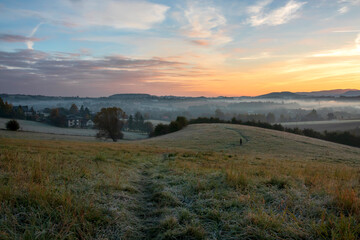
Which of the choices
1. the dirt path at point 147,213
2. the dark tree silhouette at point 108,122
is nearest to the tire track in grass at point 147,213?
the dirt path at point 147,213

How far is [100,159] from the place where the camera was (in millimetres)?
11648

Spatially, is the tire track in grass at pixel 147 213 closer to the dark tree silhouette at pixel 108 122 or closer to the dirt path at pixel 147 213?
the dirt path at pixel 147 213

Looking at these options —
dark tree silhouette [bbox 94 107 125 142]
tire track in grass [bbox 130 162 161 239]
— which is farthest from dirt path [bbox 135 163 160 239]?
dark tree silhouette [bbox 94 107 125 142]

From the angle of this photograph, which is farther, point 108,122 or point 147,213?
point 108,122

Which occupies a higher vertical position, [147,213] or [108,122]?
[147,213]

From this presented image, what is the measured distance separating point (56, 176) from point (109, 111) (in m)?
55.7

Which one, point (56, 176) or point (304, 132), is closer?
point (56, 176)

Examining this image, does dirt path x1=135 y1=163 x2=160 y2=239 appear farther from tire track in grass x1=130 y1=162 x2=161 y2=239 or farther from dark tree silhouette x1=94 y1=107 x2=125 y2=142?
dark tree silhouette x1=94 y1=107 x2=125 y2=142

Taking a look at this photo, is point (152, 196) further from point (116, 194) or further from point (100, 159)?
point (100, 159)

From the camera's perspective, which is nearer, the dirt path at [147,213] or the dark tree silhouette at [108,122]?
the dirt path at [147,213]

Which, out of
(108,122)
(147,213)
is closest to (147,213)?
(147,213)

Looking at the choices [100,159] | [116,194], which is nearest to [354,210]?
[116,194]

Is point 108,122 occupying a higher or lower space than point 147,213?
lower

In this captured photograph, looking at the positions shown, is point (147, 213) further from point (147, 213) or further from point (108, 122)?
point (108, 122)
